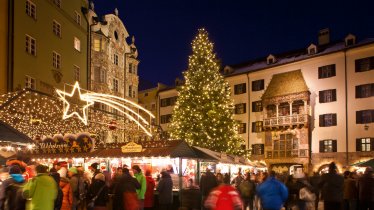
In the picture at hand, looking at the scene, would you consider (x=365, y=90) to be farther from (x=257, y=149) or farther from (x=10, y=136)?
(x=10, y=136)

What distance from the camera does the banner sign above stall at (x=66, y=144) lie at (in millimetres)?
22375

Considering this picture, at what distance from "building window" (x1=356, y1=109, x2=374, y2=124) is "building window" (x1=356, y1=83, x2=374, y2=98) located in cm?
138

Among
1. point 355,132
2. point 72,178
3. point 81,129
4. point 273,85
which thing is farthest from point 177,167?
point 273,85

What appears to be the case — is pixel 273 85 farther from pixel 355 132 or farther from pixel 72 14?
pixel 72 14

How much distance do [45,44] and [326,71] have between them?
26404mm

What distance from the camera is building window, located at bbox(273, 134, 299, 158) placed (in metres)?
48.3

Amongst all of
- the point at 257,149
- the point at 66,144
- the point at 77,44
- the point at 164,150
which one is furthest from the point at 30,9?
the point at 257,149

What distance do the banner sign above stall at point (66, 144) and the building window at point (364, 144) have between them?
28338mm

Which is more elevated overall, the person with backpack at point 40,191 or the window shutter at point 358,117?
the window shutter at point 358,117

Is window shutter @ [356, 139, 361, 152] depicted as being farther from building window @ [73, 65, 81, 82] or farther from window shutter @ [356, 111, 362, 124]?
building window @ [73, 65, 81, 82]

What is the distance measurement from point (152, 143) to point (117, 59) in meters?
28.3

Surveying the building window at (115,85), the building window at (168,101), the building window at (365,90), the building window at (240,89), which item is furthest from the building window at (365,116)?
the building window at (168,101)

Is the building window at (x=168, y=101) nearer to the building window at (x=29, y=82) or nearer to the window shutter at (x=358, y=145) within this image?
the window shutter at (x=358, y=145)

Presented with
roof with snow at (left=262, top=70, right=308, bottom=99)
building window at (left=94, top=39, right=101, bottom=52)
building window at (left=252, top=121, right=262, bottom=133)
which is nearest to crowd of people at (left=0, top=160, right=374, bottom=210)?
building window at (left=94, top=39, right=101, bottom=52)
